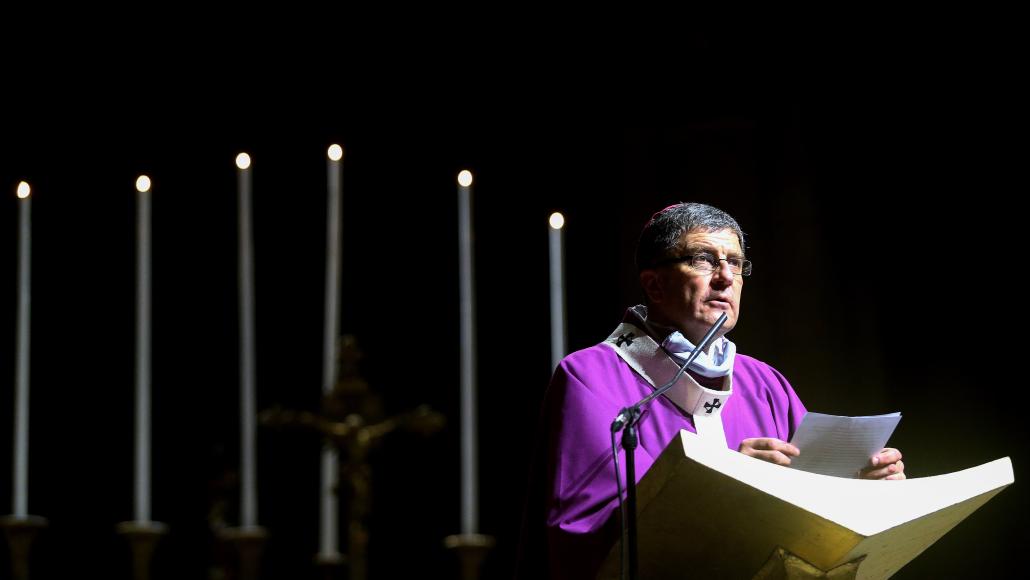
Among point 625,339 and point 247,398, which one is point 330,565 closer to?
point 247,398

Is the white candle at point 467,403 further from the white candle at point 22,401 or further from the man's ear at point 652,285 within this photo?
the white candle at point 22,401

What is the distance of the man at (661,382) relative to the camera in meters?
2.80

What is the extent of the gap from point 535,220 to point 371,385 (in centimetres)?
98

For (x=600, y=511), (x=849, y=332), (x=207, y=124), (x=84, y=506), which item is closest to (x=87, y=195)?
(x=207, y=124)

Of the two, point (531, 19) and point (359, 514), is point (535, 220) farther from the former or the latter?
point (359, 514)

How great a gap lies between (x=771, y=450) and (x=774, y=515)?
20 cm

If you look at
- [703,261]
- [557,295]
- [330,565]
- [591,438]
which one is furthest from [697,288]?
[330,565]

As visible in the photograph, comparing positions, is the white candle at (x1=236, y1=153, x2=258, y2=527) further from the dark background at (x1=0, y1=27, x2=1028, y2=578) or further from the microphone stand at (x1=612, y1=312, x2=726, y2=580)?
the microphone stand at (x1=612, y1=312, x2=726, y2=580)

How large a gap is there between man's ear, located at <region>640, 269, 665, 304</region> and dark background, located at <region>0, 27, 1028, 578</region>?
2.36 metres

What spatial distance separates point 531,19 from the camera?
5938 mm

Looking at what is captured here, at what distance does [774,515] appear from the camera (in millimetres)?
2332

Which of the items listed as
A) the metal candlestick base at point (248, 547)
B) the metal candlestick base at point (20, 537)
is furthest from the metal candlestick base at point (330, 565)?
the metal candlestick base at point (20, 537)

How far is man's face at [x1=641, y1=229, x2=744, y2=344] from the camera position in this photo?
121 inches

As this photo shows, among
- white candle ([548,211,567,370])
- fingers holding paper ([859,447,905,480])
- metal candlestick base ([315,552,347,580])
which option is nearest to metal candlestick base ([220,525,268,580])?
metal candlestick base ([315,552,347,580])
